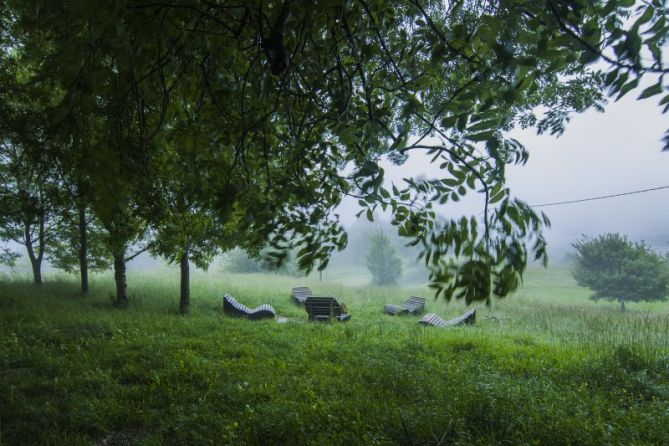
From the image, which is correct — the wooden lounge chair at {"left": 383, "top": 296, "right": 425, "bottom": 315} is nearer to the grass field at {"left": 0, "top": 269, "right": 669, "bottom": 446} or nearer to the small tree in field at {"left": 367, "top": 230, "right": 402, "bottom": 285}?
the grass field at {"left": 0, "top": 269, "right": 669, "bottom": 446}

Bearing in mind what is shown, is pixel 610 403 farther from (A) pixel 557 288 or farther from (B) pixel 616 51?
(A) pixel 557 288

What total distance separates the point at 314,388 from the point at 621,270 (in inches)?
1472

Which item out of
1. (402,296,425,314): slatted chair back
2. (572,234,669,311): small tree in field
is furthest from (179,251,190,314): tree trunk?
(572,234,669,311): small tree in field

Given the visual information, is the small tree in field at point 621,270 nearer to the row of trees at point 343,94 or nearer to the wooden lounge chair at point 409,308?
the wooden lounge chair at point 409,308

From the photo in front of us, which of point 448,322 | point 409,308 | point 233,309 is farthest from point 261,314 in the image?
point 409,308

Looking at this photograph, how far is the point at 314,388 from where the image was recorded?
4695mm

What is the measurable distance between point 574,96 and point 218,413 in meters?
6.78

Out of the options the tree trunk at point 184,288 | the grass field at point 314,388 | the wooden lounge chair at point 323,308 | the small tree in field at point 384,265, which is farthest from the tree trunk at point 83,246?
the small tree in field at point 384,265

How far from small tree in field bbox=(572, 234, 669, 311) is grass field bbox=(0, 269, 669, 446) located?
31245 mm

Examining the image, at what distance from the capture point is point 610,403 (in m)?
4.32

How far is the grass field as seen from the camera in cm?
369

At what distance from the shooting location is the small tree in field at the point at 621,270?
32.8m

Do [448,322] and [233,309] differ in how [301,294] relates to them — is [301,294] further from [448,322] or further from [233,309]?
[448,322]

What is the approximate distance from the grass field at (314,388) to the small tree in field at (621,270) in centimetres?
3124
